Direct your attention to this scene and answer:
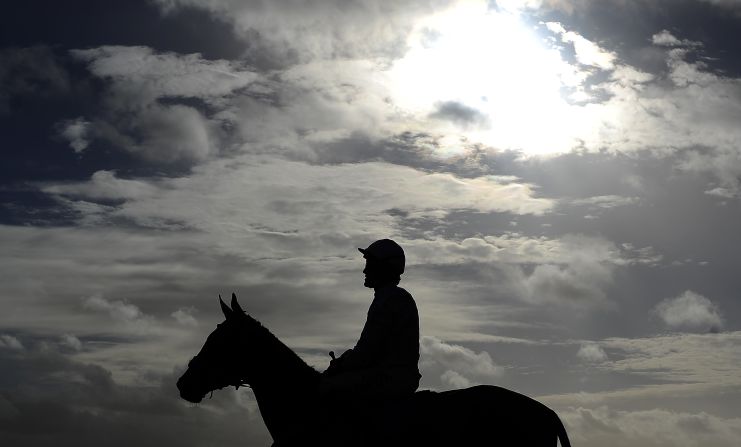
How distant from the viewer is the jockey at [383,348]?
1388 cm

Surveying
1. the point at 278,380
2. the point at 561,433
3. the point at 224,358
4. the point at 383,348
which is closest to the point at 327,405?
the point at 278,380

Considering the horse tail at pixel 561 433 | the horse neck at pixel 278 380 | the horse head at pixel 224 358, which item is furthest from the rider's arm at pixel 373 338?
the horse tail at pixel 561 433

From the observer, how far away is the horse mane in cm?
1471

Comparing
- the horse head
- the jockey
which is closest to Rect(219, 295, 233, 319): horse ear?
the horse head

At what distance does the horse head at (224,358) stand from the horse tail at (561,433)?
18.1 feet

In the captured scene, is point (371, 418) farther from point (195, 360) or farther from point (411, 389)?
point (195, 360)

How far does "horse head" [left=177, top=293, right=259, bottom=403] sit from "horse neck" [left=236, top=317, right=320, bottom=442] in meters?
0.16

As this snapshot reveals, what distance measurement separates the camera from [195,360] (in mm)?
15000

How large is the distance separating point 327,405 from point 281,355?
4.07 ft

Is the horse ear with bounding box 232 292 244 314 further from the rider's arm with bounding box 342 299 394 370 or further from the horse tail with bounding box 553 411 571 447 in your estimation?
the horse tail with bounding box 553 411 571 447

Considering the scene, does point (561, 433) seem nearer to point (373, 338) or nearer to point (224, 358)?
point (373, 338)

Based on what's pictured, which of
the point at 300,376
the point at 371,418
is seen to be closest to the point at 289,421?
the point at 300,376

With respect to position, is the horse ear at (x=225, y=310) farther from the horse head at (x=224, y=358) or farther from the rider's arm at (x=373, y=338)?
the rider's arm at (x=373, y=338)

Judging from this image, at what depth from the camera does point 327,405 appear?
566 inches
